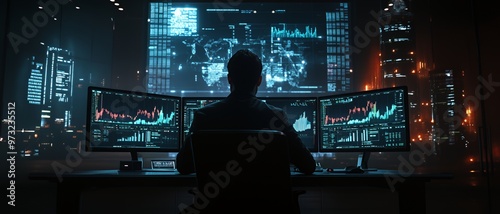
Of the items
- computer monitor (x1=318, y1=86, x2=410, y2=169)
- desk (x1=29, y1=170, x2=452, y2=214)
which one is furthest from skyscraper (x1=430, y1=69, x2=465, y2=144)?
desk (x1=29, y1=170, x2=452, y2=214)

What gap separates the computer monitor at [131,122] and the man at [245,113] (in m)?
1.16

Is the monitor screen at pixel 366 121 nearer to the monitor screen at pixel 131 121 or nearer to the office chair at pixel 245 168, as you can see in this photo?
the monitor screen at pixel 131 121

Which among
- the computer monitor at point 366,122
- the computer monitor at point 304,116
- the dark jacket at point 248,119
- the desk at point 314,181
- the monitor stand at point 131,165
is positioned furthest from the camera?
the computer monitor at point 304,116

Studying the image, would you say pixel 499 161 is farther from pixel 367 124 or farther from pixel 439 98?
pixel 367 124

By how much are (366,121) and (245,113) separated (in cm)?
139

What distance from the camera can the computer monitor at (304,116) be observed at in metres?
2.94

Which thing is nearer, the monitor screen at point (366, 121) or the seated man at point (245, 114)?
the seated man at point (245, 114)

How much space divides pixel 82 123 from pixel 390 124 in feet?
9.50

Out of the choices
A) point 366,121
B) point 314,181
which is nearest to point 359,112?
point 366,121

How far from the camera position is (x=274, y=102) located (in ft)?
9.89

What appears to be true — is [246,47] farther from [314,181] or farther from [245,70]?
[245,70]

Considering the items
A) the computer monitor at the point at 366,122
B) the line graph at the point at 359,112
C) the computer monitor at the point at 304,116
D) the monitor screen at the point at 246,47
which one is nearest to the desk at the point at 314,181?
the computer monitor at the point at 366,122

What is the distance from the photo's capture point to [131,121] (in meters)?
2.81

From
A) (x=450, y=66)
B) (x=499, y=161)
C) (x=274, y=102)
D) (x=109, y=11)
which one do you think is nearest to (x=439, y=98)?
(x=450, y=66)
